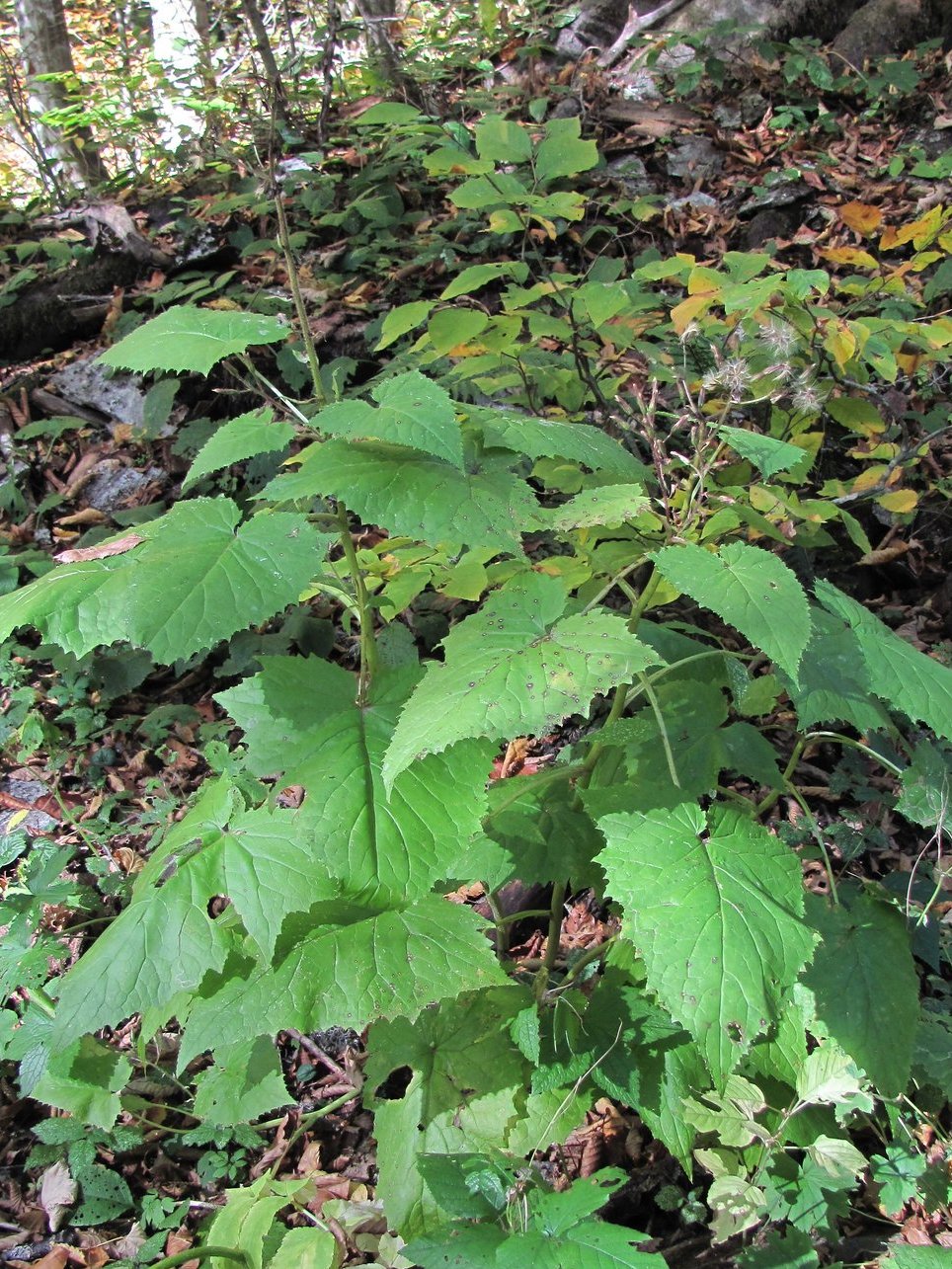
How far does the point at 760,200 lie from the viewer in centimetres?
487

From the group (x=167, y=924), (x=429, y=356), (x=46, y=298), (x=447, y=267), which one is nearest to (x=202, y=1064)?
(x=167, y=924)

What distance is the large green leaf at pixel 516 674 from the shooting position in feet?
3.80

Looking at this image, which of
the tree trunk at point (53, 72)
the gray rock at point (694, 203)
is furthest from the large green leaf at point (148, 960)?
the tree trunk at point (53, 72)

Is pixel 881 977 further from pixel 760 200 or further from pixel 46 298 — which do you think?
pixel 46 298

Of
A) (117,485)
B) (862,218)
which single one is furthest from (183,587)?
(117,485)

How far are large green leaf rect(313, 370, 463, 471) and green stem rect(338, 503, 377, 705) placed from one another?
0.53ft

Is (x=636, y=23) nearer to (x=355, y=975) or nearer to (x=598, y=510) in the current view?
(x=598, y=510)

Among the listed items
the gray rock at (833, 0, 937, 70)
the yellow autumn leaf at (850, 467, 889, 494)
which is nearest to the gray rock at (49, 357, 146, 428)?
the yellow autumn leaf at (850, 467, 889, 494)

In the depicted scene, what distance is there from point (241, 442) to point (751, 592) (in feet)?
3.13

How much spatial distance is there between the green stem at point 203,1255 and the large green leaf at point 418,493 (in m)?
1.32

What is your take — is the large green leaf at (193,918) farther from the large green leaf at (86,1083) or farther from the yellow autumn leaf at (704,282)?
the yellow autumn leaf at (704,282)

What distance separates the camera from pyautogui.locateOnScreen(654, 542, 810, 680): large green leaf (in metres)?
1.19

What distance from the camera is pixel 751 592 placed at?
1.27m

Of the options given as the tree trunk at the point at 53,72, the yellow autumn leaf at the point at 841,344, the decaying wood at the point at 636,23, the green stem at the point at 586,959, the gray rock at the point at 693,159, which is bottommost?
the green stem at the point at 586,959
